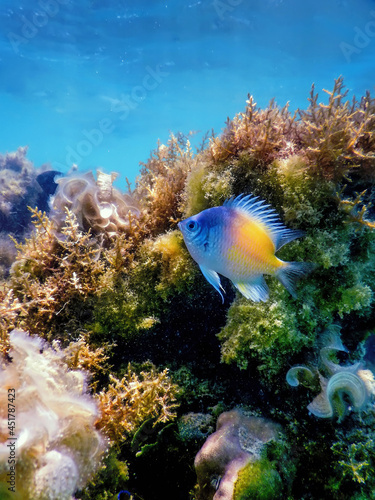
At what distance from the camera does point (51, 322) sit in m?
3.30

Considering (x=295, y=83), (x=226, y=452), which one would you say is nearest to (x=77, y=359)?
(x=226, y=452)

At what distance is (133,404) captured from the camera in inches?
110

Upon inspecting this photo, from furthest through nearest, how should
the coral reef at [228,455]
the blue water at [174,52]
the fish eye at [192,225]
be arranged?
1. the blue water at [174,52]
2. the coral reef at [228,455]
3. the fish eye at [192,225]

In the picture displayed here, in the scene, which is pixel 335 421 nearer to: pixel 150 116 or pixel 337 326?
pixel 337 326

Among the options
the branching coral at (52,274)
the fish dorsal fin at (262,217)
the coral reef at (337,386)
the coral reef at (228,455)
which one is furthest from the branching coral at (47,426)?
the fish dorsal fin at (262,217)

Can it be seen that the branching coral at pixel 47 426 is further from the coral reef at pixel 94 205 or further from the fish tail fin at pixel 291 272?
the fish tail fin at pixel 291 272

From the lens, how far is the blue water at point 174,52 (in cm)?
2016

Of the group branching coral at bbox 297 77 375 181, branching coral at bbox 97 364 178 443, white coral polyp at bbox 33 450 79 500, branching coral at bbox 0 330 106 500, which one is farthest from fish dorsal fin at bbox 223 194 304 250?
white coral polyp at bbox 33 450 79 500

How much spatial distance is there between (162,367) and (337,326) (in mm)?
2116

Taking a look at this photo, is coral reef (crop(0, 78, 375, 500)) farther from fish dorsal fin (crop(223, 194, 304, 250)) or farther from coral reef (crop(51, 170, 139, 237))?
fish dorsal fin (crop(223, 194, 304, 250))

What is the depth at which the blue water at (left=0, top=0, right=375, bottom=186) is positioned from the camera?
Answer: 20.2 m

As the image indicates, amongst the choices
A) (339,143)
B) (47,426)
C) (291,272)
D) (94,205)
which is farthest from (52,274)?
(339,143)

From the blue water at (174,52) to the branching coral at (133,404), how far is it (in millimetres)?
12867

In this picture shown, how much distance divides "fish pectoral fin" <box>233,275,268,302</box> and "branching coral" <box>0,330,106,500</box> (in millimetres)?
1669
